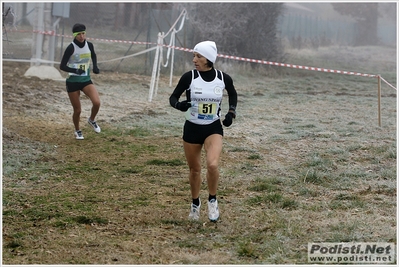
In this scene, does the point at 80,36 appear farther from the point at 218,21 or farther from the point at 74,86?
the point at 218,21

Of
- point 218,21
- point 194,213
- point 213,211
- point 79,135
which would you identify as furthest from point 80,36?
point 218,21

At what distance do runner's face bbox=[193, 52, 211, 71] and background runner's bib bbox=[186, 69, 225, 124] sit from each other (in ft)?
0.28

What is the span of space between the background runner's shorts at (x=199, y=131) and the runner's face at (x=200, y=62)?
51 centimetres

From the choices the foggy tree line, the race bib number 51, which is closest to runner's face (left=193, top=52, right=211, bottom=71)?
the race bib number 51

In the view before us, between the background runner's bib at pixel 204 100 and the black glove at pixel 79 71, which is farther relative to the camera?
the black glove at pixel 79 71

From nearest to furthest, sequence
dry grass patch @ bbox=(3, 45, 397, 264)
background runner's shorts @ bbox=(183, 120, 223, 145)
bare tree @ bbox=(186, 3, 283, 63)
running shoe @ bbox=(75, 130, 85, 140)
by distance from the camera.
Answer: dry grass patch @ bbox=(3, 45, 397, 264) → background runner's shorts @ bbox=(183, 120, 223, 145) → running shoe @ bbox=(75, 130, 85, 140) → bare tree @ bbox=(186, 3, 283, 63)

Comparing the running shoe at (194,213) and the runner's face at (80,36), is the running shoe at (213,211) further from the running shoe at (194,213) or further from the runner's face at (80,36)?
the runner's face at (80,36)

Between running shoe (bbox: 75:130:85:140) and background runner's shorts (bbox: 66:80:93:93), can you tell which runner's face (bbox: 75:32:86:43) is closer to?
background runner's shorts (bbox: 66:80:93:93)

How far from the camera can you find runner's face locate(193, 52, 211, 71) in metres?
6.14

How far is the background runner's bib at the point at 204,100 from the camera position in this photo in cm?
612

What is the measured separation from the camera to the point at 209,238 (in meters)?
5.59

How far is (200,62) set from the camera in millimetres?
6152

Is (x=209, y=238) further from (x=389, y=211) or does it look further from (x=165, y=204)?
(x=389, y=211)

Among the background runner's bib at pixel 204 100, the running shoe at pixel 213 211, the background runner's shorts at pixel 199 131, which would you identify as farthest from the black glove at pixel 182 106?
the running shoe at pixel 213 211
